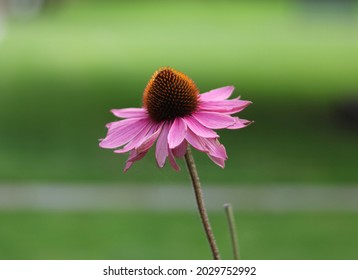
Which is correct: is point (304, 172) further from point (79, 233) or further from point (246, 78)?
point (246, 78)

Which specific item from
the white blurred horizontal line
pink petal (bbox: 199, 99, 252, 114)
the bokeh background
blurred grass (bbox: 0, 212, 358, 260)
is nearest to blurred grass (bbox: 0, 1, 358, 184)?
the bokeh background

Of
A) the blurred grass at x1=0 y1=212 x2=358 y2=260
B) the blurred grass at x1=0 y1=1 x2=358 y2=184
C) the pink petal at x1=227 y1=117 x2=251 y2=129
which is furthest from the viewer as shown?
the blurred grass at x1=0 y1=1 x2=358 y2=184

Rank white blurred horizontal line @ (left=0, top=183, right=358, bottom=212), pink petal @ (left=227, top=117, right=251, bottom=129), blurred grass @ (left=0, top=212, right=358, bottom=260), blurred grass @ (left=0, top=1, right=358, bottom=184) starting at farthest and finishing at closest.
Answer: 1. blurred grass @ (left=0, top=1, right=358, bottom=184)
2. white blurred horizontal line @ (left=0, top=183, right=358, bottom=212)
3. blurred grass @ (left=0, top=212, right=358, bottom=260)
4. pink petal @ (left=227, top=117, right=251, bottom=129)

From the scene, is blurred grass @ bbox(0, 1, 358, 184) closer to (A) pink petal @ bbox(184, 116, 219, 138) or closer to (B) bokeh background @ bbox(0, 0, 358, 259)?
(B) bokeh background @ bbox(0, 0, 358, 259)

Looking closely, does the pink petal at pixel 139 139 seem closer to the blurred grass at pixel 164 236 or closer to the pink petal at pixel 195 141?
the pink petal at pixel 195 141
